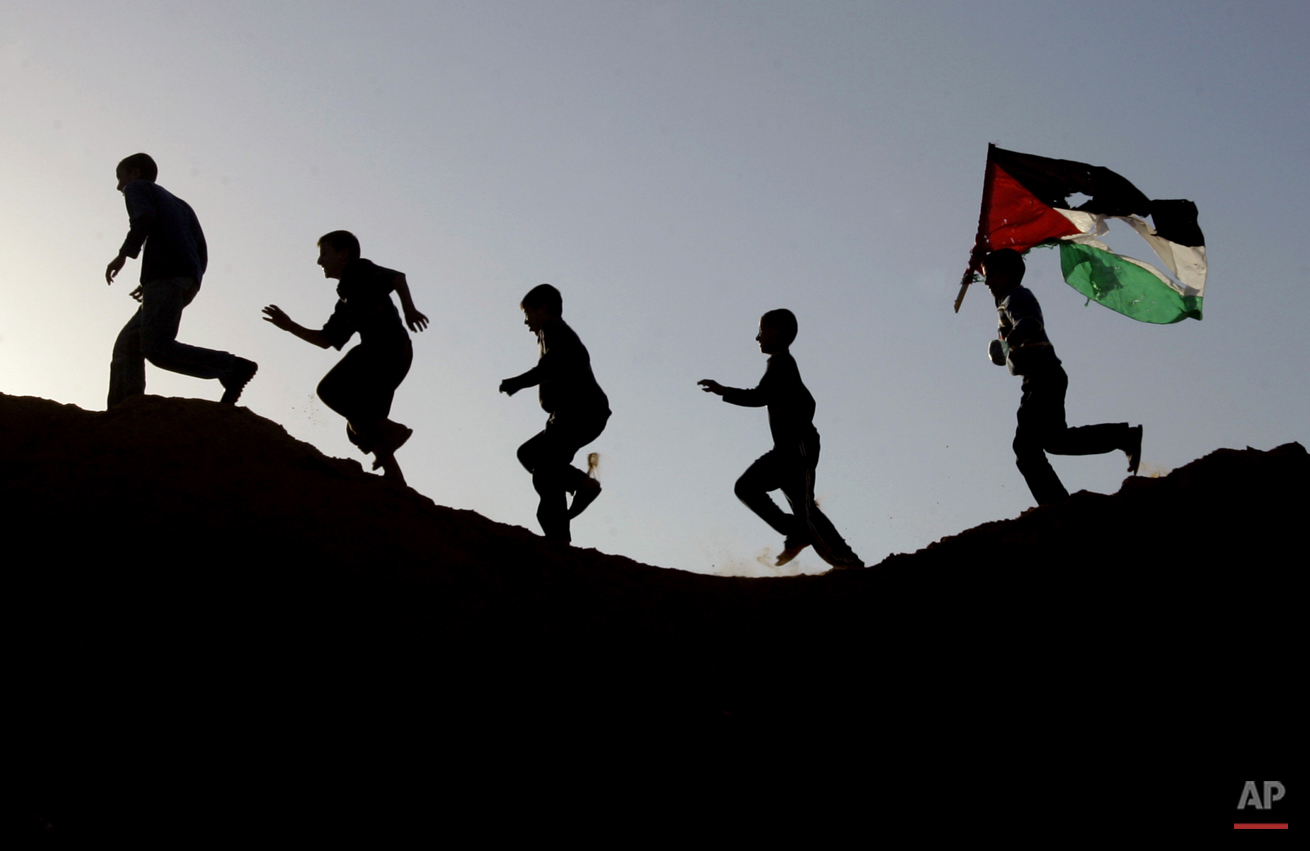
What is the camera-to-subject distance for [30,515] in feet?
14.2

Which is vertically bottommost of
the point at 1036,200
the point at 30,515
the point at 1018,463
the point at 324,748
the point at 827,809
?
the point at 827,809

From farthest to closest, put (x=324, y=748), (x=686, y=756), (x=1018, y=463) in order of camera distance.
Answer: (x=1018, y=463), (x=686, y=756), (x=324, y=748)

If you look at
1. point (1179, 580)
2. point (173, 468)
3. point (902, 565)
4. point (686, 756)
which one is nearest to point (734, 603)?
point (902, 565)

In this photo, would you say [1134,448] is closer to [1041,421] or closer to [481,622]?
[1041,421]

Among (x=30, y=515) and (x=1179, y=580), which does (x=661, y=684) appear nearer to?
(x=1179, y=580)

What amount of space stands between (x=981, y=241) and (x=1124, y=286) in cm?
111

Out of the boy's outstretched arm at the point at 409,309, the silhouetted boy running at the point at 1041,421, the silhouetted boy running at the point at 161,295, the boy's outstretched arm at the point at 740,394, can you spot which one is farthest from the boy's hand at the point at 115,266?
the silhouetted boy running at the point at 1041,421

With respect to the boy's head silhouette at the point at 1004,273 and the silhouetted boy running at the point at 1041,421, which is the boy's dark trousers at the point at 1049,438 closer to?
the silhouetted boy running at the point at 1041,421

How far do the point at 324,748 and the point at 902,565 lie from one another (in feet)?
10.0

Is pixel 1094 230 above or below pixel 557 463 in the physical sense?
above

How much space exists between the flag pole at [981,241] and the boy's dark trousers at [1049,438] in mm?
1855

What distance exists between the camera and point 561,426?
628 centimetres

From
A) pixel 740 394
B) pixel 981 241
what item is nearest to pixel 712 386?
pixel 740 394

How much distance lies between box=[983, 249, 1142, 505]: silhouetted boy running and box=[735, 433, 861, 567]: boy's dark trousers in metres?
1.18
